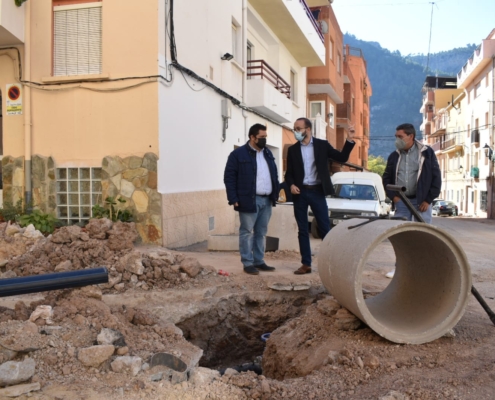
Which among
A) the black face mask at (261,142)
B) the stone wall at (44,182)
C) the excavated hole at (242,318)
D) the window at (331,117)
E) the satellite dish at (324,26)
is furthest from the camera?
the window at (331,117)

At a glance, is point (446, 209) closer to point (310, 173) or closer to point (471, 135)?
point (471, 135)

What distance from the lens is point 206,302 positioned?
225 inches

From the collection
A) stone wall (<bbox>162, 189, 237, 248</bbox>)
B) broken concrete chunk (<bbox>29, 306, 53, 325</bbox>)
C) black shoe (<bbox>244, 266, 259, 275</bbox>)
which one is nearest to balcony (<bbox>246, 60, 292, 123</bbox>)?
stone wall (<bbox>162, 189, 237, 248</bbox>)

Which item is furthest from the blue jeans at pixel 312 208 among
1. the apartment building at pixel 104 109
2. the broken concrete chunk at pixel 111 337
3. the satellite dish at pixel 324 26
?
the satellite dish at pixel 324 26

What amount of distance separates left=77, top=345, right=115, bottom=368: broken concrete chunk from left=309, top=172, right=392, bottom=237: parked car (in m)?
9.44

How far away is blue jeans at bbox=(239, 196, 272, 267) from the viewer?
6.36 metres

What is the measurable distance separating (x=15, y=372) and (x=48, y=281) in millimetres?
746

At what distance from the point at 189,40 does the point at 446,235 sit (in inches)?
278

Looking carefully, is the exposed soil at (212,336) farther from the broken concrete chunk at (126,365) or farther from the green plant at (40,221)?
the green plant at (40,221)

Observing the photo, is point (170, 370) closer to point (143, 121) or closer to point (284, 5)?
point (143, 121)

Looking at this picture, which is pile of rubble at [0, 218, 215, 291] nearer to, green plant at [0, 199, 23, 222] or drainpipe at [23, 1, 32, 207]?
green plant at [0, 199, 23, 222]

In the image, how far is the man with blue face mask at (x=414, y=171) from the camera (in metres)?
5.57

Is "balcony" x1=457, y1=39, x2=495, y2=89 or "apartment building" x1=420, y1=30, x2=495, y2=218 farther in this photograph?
"apartment building" x1=420, y1=30, x2=495, y2=218

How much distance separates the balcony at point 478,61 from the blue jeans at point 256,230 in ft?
97.8
